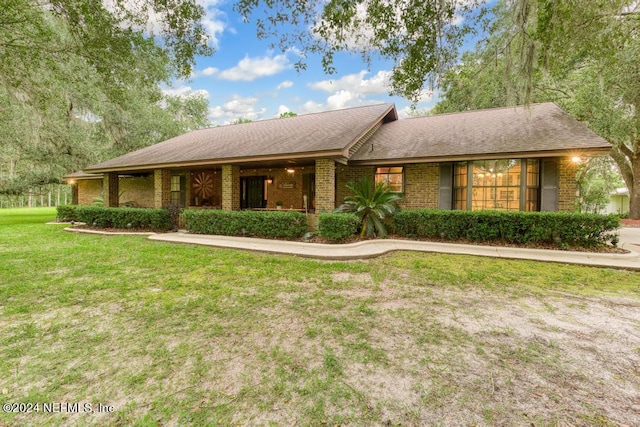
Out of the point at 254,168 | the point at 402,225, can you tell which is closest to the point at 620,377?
the point at 402,225

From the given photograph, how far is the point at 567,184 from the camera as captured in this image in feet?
26.5

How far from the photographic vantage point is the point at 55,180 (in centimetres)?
1762

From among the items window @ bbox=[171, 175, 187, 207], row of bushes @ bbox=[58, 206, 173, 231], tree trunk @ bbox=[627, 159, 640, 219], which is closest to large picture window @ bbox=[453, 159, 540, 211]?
row of bushes @ bbox=[58, 206, 173, 231]

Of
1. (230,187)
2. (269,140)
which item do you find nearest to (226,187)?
(230,187)

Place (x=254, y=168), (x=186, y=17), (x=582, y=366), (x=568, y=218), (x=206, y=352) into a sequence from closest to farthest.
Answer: (x=582, y=366), (x=206, y=352), (x=186, y=17), (x=568, y=218), (x=254, y=168)

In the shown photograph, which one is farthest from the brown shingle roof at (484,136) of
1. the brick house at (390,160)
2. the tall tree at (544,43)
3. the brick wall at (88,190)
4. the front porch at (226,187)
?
the brick wall at (88,190)

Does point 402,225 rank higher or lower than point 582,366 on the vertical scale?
higher

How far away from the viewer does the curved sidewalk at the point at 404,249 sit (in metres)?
5.89

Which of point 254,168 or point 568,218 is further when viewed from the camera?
point 254,168

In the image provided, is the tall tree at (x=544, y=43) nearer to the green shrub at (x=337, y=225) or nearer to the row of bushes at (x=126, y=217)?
the green shrub at (x=337, y=225)

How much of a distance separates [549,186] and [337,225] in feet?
21.0

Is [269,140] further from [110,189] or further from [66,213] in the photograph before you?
[66,213]

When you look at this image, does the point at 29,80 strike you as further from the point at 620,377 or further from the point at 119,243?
the point at 620,377

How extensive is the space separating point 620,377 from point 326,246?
18.3ft
